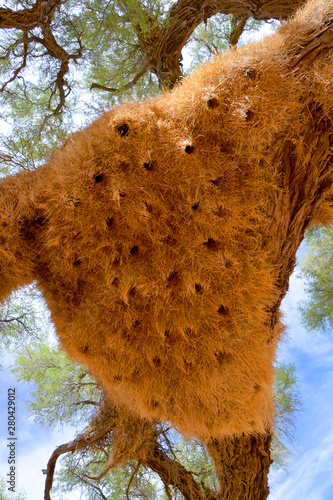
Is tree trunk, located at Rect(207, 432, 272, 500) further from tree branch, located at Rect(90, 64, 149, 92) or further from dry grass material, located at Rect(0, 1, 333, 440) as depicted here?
tree branch, located at Rect(90, 64, 149, 92)

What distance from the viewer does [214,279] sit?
1908 millimetres

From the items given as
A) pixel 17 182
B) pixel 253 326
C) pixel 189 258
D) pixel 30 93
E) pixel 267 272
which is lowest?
pixel 253 326

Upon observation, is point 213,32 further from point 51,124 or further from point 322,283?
point 322,283

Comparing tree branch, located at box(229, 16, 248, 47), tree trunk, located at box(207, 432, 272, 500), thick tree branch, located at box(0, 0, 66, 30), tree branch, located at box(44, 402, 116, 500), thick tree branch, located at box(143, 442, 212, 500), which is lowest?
tree trunk, located at box(207, 432, 272, 500)

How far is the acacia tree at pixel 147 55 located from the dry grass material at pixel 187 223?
0.29m

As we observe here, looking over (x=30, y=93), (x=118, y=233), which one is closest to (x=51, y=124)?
(x=30, y=93)

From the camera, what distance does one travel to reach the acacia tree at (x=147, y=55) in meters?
2.76

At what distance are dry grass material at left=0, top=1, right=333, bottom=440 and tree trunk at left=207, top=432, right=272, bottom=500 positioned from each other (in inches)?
29.9

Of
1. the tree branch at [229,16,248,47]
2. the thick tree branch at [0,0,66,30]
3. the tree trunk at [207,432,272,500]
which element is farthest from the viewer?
the tree branch at [229,16,248,47]

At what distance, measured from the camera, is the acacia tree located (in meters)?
2.76

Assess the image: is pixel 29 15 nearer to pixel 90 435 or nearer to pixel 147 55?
pixel 147 55

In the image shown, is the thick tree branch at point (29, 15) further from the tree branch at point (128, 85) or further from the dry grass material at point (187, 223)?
the dry grass material at point (187, 223)

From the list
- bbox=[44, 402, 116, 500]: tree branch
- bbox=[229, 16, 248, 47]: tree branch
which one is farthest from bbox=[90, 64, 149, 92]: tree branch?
bbox=[44, 402, 116, 500]: tree branch

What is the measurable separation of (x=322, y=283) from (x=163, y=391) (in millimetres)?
2885
